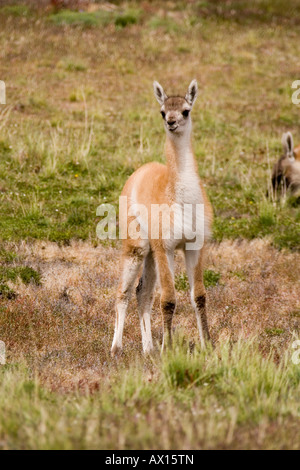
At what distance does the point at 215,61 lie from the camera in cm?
2206

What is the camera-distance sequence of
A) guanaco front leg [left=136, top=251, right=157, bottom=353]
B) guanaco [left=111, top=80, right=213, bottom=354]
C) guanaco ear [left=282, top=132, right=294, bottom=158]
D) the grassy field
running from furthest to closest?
guanaco ear [left=282, top=132, right=294, bottom=158] → guanaco front leg [left=136, top=251, right=157, bottom=353] → guanaco [left=111, top=80, right=213, bottom=354] → the grassy field

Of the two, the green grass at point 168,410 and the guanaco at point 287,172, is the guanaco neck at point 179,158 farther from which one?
the guanaco at point 287,172

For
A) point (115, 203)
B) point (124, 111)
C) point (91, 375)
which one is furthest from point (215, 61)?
point (91, 375)

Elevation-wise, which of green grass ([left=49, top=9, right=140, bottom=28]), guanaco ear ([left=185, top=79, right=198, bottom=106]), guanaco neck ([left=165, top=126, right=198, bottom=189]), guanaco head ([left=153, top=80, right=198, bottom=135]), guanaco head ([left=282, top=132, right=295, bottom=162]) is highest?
green grass ([left=49, top=9, right=140, bottom=28])

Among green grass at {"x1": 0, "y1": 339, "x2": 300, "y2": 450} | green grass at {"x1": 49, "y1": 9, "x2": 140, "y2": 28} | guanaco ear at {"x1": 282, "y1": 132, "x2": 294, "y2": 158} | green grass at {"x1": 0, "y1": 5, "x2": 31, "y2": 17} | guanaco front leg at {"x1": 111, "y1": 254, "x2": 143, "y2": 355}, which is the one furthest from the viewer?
green grass at {"x1": 0, "y1": 5, "x2": 31, "y2": 17}

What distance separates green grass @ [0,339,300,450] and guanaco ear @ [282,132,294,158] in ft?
26.1

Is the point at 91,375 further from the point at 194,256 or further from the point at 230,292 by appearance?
the point at 230,292

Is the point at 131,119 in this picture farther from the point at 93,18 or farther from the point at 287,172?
the point at 93,18

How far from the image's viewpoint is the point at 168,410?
163 inches

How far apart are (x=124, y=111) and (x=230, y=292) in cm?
930

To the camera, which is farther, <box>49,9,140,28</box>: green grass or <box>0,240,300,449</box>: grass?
<box>49,9,140,28</box>: green grass

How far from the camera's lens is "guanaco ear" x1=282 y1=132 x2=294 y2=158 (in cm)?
1265

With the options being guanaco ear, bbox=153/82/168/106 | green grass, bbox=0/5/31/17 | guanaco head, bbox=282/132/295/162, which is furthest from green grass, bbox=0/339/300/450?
green grass, bbox=0/5/31/17

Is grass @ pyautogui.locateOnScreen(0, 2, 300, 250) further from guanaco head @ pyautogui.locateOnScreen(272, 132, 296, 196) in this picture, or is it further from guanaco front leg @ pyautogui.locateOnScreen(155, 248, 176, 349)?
guanaco front leg @ pyautogui.locateOnScreen(155, 248, 176, 349)
